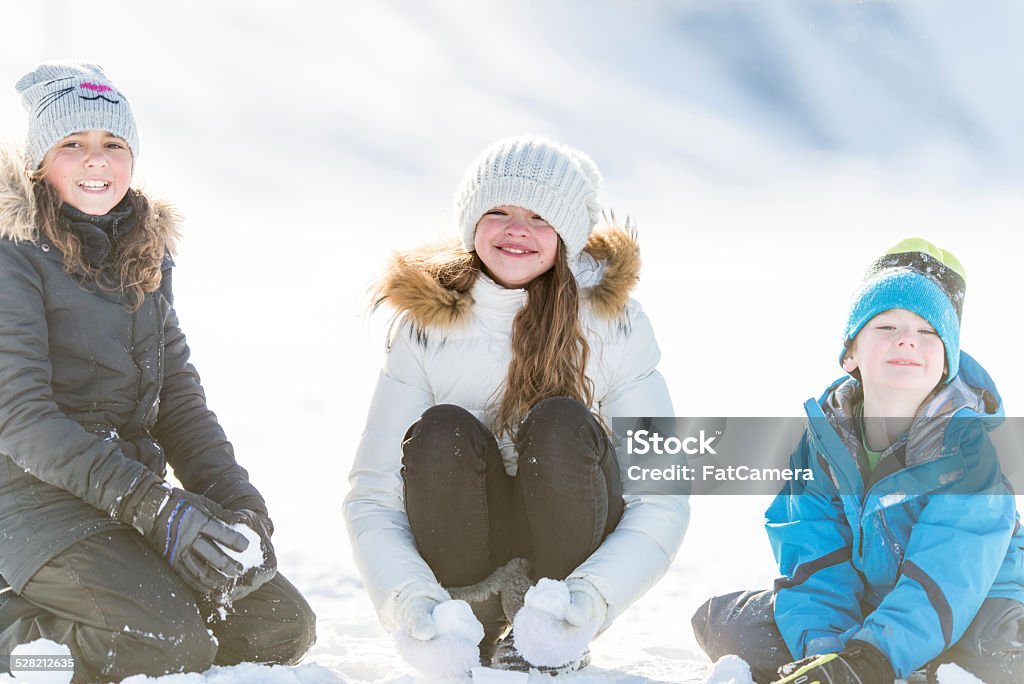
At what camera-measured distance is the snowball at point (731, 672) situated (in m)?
2.15

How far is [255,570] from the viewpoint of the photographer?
7.39 ft

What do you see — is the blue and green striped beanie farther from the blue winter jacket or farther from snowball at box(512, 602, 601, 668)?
snowball at box(512, 602, 601, 668)

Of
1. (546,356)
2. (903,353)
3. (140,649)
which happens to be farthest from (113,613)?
(903,353)

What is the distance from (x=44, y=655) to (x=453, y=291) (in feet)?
4.03

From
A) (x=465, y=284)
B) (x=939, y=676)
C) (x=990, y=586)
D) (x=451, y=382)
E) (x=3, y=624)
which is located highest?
(x=465, y=284)

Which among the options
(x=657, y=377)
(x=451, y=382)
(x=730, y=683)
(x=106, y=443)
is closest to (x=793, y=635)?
(x=730, y=683)

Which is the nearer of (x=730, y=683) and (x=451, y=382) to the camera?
(x=730, y=683)

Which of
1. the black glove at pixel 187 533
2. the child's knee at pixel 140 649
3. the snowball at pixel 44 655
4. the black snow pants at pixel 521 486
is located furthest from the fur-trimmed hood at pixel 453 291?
the snowball at pixel 44 655

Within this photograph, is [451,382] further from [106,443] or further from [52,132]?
[52,132]

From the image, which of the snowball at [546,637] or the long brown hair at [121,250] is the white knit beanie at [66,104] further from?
the snowball at [546,637]

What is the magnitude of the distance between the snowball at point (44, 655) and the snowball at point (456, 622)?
81 centimetres

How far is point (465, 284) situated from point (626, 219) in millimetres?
463

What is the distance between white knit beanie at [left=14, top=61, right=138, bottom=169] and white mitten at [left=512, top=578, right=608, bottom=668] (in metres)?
1.55

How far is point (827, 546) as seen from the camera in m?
2.33
